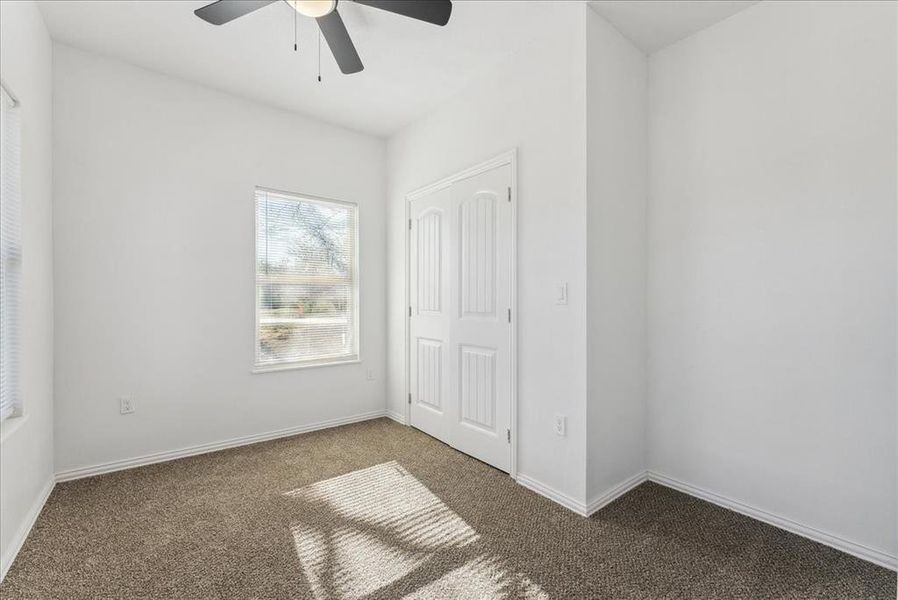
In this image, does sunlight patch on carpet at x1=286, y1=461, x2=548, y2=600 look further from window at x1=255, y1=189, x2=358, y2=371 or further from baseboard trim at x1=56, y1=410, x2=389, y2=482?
window at x1=255, y1=189, x2=358, y2=371

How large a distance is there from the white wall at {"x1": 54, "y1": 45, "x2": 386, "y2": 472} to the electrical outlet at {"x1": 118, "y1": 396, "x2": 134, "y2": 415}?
40mm

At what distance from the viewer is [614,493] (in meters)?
2.41

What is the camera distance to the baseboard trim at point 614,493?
227 cm

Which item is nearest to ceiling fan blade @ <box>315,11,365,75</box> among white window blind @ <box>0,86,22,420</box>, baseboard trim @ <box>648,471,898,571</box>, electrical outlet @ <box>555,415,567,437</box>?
white window blind @ <box>0,86,22,420</box>

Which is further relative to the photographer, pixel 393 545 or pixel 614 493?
pixel 614 493

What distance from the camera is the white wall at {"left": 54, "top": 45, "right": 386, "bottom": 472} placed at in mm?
2635

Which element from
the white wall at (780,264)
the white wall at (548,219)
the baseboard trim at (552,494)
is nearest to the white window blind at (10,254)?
the white wall at (548,219)

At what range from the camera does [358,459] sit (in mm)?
3008

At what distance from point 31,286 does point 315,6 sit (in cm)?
204

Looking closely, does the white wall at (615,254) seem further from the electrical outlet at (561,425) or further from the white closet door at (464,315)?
Answer: the white closet door at (464,315)

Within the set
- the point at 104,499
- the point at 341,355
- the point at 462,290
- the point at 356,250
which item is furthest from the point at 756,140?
the point at 104,499

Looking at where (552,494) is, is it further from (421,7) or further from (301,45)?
(301,45)

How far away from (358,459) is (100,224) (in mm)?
2318

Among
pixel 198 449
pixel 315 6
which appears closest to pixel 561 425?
pixel 315 6
